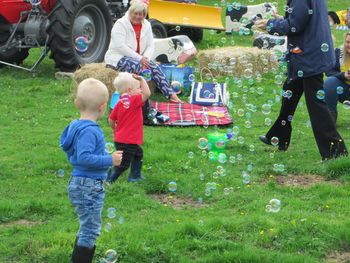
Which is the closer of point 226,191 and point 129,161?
point 226,191

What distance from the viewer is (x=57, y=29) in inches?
481

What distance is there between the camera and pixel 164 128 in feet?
32.8

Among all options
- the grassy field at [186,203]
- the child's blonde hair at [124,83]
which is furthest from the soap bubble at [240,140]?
the child's blonde hair at [124,83]

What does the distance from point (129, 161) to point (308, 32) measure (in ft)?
7.61

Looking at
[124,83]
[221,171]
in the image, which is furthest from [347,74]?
[124,83]

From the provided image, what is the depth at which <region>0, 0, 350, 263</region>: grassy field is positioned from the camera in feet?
18.3

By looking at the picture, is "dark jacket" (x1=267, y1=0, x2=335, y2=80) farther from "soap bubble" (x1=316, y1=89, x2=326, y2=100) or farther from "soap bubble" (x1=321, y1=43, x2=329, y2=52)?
"soap bubble" (x1=316, y1=89, x2=326, y2=100)

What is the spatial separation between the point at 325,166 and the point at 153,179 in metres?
1.79

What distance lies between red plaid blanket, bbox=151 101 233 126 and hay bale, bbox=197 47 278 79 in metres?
2.41

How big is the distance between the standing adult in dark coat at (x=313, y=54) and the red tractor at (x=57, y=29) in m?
4.70

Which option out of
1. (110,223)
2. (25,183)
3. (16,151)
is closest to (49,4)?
(16,151)

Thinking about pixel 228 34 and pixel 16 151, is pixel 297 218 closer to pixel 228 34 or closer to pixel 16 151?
pixel 16 151

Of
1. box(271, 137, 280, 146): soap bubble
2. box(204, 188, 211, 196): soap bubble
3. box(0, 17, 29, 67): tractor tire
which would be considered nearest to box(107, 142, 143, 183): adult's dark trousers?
box(204, 188, 211, 196): soap bubble

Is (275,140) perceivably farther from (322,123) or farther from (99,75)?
(99,75)
